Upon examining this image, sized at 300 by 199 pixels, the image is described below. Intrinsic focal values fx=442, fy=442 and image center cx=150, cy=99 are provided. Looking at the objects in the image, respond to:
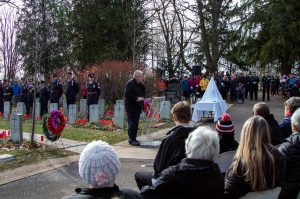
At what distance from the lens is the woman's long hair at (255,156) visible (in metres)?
4.02

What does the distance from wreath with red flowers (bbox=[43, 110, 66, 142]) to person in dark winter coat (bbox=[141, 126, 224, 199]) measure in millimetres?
7214

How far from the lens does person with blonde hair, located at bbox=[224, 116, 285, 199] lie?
4027mm

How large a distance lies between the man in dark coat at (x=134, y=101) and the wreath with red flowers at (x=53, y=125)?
1768 millimetres

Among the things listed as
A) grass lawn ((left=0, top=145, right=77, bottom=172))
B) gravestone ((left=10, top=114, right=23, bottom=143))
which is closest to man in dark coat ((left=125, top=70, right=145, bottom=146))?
Result: grass lawn ((left=0, top=145, right=77, bottom=172))

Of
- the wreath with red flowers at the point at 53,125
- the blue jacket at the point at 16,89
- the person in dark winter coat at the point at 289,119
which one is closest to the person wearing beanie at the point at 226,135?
the person in dark winter coat at the point at 289,119

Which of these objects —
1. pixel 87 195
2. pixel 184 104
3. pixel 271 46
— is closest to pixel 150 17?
pixel 271 46

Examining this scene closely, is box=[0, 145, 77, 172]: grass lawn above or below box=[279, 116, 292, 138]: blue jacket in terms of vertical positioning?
below

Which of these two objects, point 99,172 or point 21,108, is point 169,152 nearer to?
point 99,172

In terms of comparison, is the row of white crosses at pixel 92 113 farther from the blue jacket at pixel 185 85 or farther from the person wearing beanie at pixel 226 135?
the blue jacket at pixel 185 85

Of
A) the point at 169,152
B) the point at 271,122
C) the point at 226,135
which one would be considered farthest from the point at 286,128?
the point at 169,152

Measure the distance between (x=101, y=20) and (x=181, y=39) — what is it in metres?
6.54

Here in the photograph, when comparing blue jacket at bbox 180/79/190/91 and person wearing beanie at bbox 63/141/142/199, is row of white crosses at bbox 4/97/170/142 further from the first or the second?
blue jacket at bbox 180/79/190/91

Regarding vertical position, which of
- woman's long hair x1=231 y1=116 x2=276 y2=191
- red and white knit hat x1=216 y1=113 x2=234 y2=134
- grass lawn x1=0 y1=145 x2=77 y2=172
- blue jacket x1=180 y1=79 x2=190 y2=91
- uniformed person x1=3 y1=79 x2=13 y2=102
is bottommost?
grass lawn x1=0 y1=145 x2=77 y2=172

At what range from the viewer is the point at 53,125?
35.5 feet
